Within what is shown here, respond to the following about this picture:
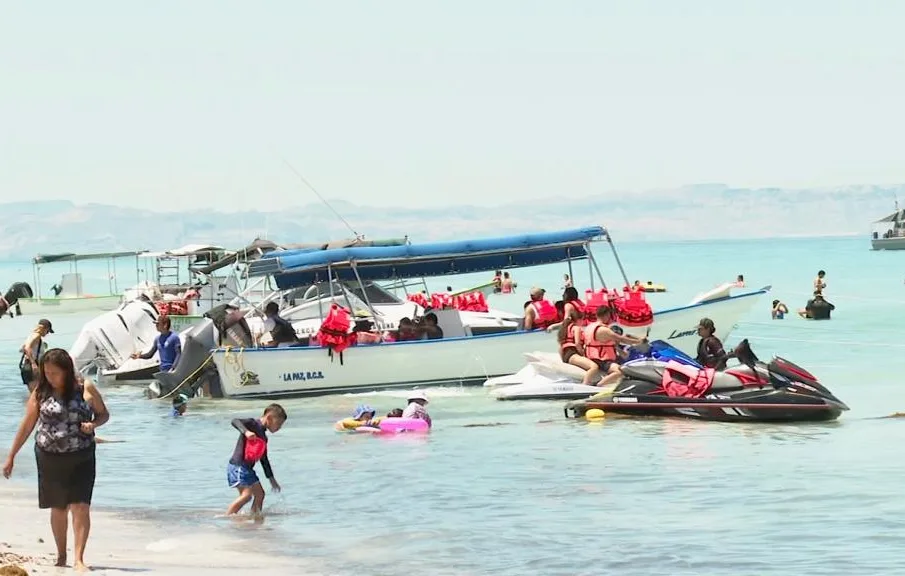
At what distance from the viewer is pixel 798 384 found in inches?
766

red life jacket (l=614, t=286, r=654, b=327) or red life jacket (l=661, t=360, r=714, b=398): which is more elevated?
red life jacket (l=614, t=286, r=654, b=327)

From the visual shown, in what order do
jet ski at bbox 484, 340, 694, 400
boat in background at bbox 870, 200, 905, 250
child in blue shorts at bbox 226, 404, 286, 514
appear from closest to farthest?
child in blue shorts at bbox 226, 404, 286, 514 < jet ski at bbox 484, 340, 694, 400 < boat in background at bbox 870, 200, 905, 250

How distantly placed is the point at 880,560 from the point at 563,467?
5.63 m

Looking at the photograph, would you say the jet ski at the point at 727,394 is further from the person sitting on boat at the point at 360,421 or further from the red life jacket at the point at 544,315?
the red life jacket at the point at 544,315

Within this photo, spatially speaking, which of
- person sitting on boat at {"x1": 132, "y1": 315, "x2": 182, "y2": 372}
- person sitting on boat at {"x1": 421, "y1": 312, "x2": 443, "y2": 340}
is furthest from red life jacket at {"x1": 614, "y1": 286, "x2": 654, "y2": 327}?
person sitting on boat at {"x1": 132, "y1": 315, "x2": 182, "y2": 372}

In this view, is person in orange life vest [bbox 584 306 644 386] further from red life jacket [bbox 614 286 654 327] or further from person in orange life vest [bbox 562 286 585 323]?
red life jacket [bbox 614 286 654 327]

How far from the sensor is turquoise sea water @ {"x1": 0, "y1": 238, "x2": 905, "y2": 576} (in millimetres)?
12062

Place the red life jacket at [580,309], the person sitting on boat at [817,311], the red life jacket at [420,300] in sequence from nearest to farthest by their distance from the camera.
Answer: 1. the red life jacket at [580,309]
2. the red life jacket at [420,300]
3. the person sitting on boat at [817,311]

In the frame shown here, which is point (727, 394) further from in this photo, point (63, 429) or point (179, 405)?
point (63, 429)

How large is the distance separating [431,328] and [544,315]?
1915 mm

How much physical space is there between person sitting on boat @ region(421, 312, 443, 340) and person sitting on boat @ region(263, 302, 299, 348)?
2162mm

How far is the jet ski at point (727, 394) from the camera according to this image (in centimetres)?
1931

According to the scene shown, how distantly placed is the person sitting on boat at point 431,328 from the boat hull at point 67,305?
136 feet

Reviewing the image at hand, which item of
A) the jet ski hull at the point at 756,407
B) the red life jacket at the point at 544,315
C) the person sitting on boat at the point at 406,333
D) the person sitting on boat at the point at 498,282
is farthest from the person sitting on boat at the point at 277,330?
the person sitting on boat at the point at 498,282
